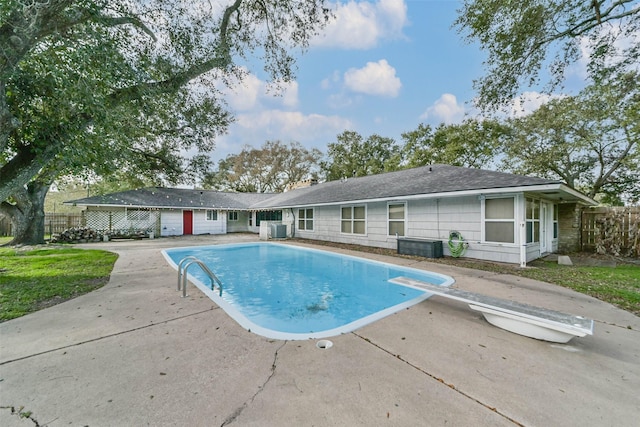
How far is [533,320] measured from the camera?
299cm

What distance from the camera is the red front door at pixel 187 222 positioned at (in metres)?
18.7

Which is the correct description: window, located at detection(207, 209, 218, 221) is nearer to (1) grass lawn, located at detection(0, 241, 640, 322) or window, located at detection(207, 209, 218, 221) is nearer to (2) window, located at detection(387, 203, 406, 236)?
(1) grass lawn, located at detection(0, 241, 640, 322)

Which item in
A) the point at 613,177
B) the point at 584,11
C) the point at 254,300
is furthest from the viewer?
the point at 613,177

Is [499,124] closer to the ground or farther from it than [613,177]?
farther from it

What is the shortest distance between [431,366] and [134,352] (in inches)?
130

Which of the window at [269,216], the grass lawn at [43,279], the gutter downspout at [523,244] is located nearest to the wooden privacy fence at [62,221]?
the grass lawn at [43,279]

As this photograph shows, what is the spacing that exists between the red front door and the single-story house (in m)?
0.07

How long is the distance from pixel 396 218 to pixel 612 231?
7.91 metres

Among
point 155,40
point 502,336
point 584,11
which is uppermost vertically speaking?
point 584,11

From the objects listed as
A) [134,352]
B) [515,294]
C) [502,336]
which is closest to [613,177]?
[515,294]

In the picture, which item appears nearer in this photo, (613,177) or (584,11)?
(584,11)

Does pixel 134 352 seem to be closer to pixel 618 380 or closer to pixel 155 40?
pixel 618 380

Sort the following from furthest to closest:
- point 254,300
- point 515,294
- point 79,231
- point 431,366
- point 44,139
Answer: point 79,231 < point 254,300 < point 44,139 < point 515,294 < point 431,366

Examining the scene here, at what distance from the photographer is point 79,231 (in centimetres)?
1436
